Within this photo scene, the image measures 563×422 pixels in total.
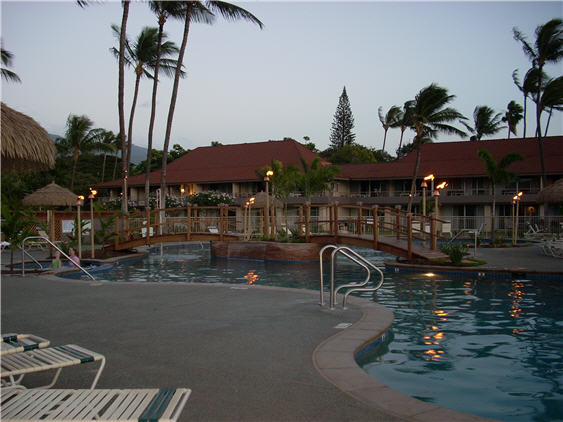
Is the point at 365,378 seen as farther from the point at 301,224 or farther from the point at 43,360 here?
the point at 301,224

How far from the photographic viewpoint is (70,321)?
7.41m

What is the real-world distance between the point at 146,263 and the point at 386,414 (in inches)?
680

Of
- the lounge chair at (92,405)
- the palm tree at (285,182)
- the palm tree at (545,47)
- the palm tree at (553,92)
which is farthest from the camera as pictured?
the palm tree at (545,47)

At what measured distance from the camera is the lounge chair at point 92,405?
3029 millimetres

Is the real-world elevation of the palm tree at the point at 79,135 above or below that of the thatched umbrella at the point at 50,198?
above

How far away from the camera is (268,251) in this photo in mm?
19828

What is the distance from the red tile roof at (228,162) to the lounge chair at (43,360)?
35387mm

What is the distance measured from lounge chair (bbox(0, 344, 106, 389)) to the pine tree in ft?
230

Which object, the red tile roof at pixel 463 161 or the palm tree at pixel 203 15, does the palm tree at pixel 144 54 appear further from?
the red tile roof at pixel 463 161

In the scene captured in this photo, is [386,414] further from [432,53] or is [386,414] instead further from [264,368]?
[432,53]

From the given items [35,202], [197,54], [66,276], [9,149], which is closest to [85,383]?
[9,149]

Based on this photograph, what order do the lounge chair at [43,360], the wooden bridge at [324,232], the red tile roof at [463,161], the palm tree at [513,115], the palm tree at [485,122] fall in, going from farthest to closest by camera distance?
1. the palm tree at [513,115]
2. the palm tree at [485,122]
3. the red tile roof at [463,161]
4. the wooden bridge at [324,232]
5. the lounge chair at [43,360]

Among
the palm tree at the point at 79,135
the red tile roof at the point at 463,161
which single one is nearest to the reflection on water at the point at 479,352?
the red tile roof at the point at 463,161

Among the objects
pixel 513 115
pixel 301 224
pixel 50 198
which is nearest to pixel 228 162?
pixel 50 198
